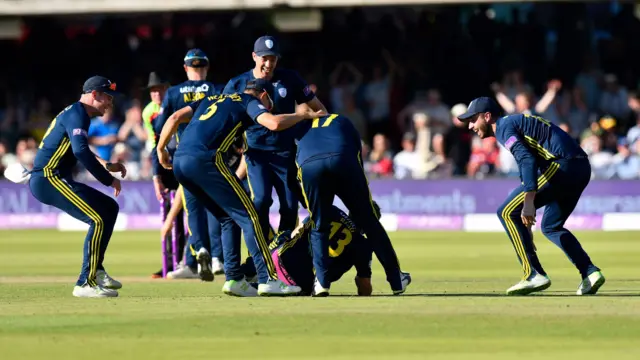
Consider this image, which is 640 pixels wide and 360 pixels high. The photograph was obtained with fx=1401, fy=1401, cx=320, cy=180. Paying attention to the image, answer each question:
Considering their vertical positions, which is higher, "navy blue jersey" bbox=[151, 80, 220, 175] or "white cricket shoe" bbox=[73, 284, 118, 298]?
"navy blue jersey" bbox=[151, 80, 220, 175]

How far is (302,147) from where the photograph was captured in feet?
37.2

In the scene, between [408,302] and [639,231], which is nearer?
[408,302]

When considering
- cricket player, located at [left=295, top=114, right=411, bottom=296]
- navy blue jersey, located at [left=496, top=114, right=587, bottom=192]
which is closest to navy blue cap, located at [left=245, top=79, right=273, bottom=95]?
cricket player, located at [left=295, top=114, right=411, bottom=296]

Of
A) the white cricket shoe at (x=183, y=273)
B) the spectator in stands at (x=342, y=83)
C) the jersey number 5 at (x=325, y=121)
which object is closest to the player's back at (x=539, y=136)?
the jersey number 5 at (x=325, y=121)

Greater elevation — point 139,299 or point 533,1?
point 533,1

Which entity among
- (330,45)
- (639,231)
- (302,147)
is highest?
(330,45)

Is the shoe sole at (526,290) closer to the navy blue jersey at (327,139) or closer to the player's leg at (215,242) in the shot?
the navy blue jersey at (327,139)

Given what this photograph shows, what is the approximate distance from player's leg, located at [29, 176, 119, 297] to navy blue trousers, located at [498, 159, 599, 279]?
3331 mm

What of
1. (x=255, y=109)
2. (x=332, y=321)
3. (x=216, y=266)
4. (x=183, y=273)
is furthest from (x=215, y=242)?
(x=332, y=321)

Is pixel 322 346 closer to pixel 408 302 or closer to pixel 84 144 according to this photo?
pixel 408 302

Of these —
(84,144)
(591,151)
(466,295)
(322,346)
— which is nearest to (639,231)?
(591,151)

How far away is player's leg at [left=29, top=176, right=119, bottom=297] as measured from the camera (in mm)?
11609

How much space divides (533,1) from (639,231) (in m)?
5.09

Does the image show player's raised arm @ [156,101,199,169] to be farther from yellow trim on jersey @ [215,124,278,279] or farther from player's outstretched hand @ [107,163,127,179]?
yellow trim on jersey @ [215,124,278,279]
